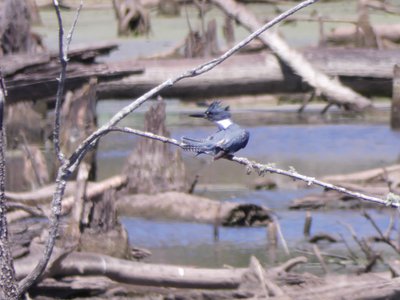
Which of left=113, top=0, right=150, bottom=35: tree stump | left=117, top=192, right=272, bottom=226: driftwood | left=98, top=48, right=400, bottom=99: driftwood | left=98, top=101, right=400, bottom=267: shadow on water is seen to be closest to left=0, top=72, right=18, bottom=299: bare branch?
left=98, top=101, right=400, bottom=267: shadow on water

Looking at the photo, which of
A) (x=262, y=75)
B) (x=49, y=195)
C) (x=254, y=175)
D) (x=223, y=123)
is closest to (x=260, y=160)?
(x=254, y=175)

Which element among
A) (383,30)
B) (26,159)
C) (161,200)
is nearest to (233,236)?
(161,200)

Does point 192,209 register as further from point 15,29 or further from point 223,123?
point 15,29

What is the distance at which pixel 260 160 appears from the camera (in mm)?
8172

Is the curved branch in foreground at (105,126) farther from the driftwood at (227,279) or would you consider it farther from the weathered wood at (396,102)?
the weathered wood at (396,102)

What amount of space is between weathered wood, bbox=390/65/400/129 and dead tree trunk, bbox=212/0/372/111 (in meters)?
0.27

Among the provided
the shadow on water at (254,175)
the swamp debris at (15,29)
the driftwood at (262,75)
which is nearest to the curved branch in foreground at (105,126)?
the shadow on water at (254,175)

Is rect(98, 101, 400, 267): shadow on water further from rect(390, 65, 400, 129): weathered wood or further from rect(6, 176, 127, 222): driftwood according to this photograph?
rect(6, 176, 127, 222): driftwood

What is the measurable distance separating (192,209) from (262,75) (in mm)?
2397

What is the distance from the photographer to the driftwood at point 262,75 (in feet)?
27.8

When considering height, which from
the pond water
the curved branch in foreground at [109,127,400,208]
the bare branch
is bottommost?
the pond water

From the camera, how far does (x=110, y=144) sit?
361 inches

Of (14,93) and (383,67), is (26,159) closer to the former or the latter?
(14,93)

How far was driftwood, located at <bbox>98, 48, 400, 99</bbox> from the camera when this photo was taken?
8469 millimetres
